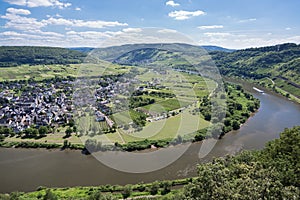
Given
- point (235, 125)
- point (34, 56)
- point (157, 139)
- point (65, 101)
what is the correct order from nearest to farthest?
1. point (157, 139)
2. point (235, 125)
3. point (65, 101)
4. point (34, 56)

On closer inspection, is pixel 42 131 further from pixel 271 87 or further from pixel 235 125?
pixel 271 87

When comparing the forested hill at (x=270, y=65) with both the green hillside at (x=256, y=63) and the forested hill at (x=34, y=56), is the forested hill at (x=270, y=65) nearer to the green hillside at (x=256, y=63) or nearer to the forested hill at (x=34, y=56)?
the green hillside at (x=256, y=63)

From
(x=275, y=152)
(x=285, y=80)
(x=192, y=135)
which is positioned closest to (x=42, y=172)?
(x=192, y=135)

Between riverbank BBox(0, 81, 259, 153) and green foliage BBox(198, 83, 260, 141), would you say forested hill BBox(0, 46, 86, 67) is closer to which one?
riverbank BBox(0, 81, 259, 153)

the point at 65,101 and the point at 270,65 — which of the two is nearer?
the point at 65,101

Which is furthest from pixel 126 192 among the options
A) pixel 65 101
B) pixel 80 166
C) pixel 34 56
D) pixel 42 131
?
pixel 34 56
